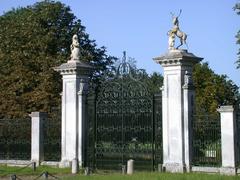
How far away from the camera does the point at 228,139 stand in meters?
18.4

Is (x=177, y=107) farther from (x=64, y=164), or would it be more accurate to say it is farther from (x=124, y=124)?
(x=64, y=164)

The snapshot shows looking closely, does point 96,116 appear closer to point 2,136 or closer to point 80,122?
point 80,122

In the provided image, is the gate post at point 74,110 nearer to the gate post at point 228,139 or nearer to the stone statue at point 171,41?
the stone statue at point 171,41

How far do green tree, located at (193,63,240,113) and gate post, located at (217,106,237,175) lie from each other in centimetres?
2378

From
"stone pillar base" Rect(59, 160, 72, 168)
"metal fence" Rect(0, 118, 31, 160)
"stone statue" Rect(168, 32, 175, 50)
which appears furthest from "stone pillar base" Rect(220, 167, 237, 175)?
"metal fence" Rect(0, 118, 31, 160)

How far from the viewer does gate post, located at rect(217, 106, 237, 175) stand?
18.2 m

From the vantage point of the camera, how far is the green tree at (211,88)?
145 ft

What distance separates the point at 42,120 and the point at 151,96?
6.01 meters

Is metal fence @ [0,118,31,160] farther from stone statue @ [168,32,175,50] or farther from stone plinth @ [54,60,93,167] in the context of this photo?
stone statue @ [168,32,175,50]

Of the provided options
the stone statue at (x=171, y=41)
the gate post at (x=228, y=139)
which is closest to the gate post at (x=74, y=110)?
the stone statue at (x=171, y=41)

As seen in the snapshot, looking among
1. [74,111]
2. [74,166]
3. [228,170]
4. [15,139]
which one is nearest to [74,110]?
[74,111]

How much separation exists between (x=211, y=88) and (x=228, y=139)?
26762 mm

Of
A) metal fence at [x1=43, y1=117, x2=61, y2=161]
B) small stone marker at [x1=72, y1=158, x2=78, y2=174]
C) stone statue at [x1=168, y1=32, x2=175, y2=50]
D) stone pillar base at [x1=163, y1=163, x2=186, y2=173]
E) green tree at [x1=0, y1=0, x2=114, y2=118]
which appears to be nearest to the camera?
stone pillar base at [x1=163, y1=163, x2=186, y2=173]

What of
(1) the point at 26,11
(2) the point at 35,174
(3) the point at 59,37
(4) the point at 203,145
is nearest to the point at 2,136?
(2) the point at 35,174
